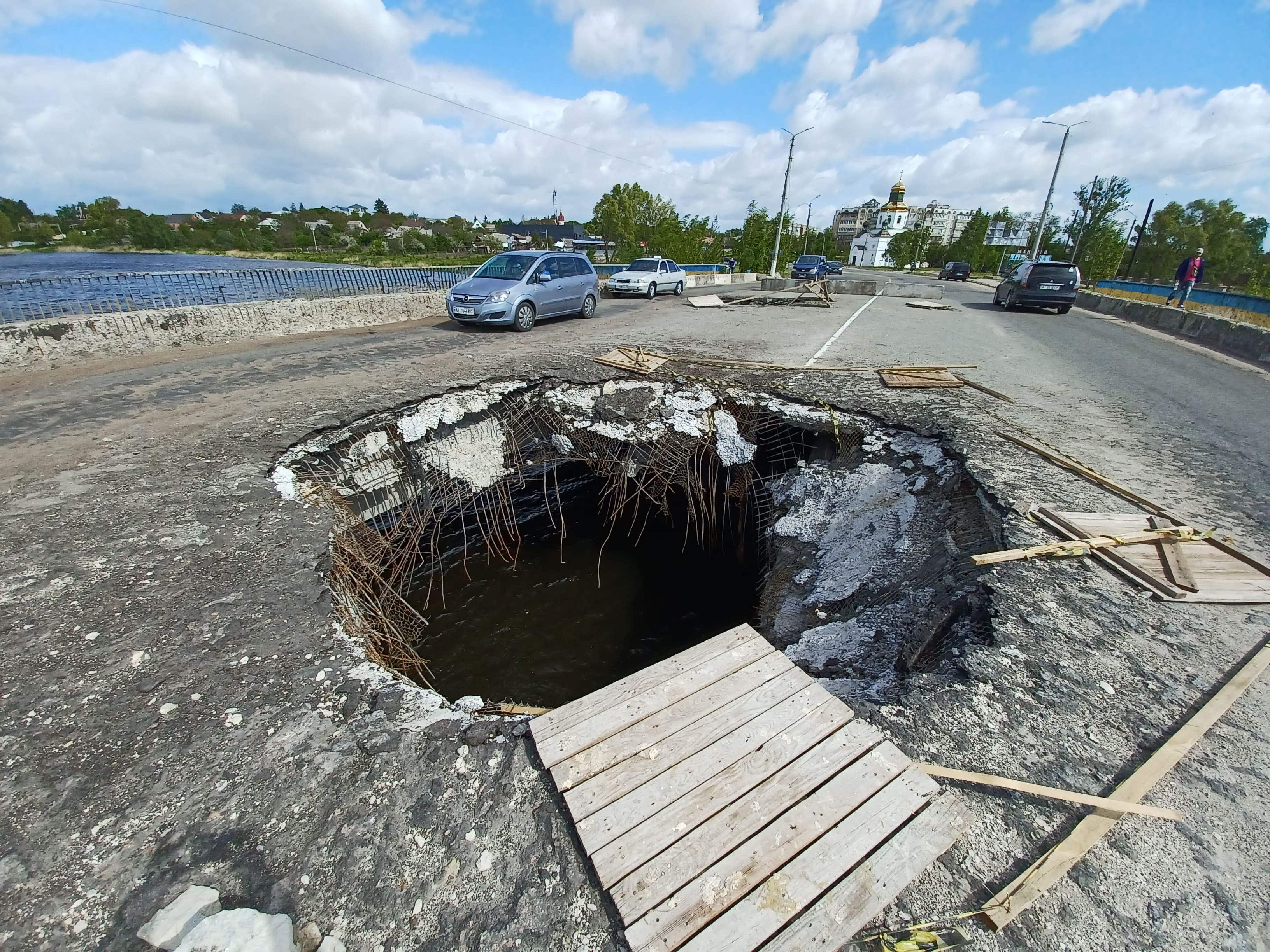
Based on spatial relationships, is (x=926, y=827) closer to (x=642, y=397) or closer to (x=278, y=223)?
(x=642, y=397)

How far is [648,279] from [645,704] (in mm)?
17985

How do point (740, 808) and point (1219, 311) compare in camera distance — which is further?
point (1219, 311)

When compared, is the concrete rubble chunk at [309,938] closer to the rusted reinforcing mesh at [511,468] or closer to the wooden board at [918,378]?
the rusted reinforcing mesh at [511,468]

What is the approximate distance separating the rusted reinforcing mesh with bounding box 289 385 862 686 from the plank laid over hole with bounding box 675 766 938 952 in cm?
327

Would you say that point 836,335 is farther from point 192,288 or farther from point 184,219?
point 184,219

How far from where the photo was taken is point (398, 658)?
318 centimetres

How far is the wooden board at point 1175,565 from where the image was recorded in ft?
9.09

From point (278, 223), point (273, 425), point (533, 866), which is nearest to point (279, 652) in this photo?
point (533, 866)

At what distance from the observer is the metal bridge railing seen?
783 centimetres

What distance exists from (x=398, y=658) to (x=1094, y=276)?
4387 cm

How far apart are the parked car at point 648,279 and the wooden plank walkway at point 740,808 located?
17509 millimetres

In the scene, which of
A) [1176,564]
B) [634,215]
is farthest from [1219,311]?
[634,215]

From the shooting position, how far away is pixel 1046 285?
47.3 feet

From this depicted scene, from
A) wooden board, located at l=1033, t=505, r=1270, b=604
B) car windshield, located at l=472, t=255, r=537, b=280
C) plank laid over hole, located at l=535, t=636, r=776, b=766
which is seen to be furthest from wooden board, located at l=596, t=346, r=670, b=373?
plank laid over hole, located at l=535, t=636, r=776, b=766
